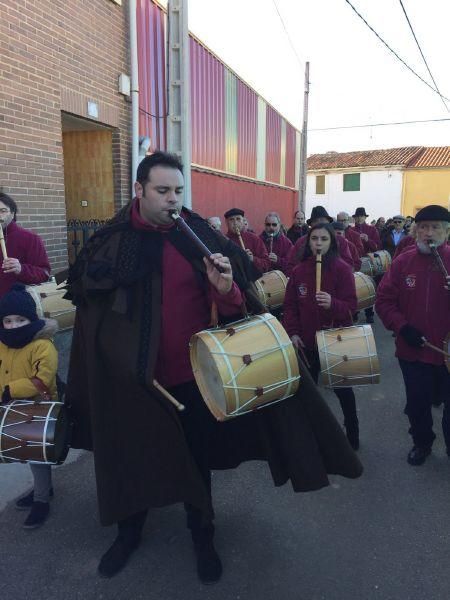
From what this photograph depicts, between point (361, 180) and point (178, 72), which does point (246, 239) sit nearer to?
point (178, 72)

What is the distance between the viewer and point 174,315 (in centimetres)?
245

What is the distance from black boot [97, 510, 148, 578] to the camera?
257cm

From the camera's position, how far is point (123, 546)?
2.66m

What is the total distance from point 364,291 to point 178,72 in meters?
3.54

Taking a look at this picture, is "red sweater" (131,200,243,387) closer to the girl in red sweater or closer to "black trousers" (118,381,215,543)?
"black trousers" (118,381,215,543)

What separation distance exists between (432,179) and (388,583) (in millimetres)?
35977

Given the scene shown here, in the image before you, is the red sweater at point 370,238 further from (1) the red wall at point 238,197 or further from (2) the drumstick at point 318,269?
(2) the drumstick at point 318,269

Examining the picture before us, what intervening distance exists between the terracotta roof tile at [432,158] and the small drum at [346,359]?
1350 inches

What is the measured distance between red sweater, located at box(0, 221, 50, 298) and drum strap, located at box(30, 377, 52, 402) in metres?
1.14

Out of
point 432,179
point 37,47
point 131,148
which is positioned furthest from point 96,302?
point 432,179

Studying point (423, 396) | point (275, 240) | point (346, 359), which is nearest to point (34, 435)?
point (346, 359)

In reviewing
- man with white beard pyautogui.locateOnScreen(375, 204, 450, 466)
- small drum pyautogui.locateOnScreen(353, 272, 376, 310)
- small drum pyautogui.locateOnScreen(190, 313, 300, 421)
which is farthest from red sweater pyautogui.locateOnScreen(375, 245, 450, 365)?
small drum pyautogui.locateOnScreen(353, 272, 376, 310)

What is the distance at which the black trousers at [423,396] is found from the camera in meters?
3.54

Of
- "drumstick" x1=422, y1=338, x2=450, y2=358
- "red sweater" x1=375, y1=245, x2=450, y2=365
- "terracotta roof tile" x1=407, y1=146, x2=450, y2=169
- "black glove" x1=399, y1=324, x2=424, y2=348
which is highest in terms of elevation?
"terracotta roof tile" x1=407, y1=146, x2=450, y2=169
